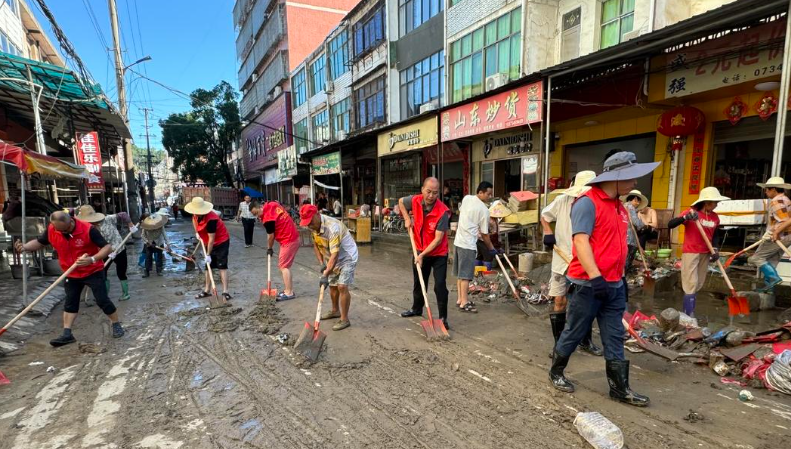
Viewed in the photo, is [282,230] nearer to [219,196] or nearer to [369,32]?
[369,32]

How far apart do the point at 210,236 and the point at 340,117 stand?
16818 millimetres

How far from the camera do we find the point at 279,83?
29.8 metres

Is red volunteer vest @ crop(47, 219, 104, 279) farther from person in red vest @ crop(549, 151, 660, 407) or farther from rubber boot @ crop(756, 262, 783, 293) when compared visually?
rubber boot @ crop(756, 262, 783, 293)

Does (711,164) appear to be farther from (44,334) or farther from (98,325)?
(44,334)

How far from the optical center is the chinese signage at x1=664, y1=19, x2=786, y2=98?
591 centimetres

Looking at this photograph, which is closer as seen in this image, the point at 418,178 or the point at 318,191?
the point at 418,178

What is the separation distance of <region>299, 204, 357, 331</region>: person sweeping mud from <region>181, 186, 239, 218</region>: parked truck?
30068 millimetres

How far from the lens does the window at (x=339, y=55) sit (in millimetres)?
20047

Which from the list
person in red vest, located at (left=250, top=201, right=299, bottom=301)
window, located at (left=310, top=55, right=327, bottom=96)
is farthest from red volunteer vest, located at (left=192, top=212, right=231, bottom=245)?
window, located at (left=310, top=55, right=327, bottom=96)

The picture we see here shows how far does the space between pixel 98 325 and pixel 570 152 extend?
11045mm

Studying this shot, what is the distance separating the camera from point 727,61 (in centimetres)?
652

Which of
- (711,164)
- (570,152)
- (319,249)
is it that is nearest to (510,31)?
(570,152)

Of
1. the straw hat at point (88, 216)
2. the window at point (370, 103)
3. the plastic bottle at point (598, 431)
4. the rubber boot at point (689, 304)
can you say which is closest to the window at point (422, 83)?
the window at point (370, 103)

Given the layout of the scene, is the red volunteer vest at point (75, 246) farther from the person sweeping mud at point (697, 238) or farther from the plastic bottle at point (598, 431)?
the person sweeping mud at point (697, 238)
